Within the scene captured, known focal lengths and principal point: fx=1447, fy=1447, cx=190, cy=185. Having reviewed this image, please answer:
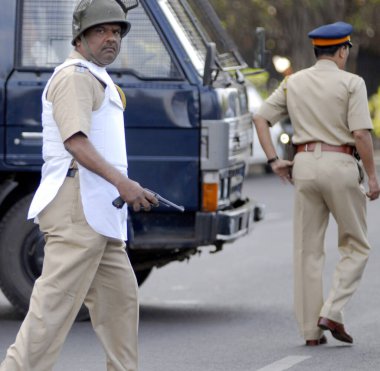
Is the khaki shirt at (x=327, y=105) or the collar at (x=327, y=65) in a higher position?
the collar at (x=327, y=65)

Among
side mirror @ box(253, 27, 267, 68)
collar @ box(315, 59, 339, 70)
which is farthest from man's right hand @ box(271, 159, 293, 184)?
side mirror @ box(253, 27, 267, 68)

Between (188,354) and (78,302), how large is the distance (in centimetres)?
216

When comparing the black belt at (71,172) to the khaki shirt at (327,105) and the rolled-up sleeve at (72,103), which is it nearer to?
the rolled-up sleeve at (72,103)

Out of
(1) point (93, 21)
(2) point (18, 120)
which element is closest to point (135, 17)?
(2) point (18, 120)

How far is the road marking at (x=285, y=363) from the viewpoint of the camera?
7.76 m

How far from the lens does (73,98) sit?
6051 mm

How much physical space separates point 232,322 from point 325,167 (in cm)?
171

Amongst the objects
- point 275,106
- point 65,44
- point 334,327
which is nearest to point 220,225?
point 275,106

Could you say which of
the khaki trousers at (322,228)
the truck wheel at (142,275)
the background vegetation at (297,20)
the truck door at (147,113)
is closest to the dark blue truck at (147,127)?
the truck door at (147,113)

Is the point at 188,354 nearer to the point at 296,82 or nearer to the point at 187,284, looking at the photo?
the point at 296,82

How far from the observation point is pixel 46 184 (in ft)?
20.5

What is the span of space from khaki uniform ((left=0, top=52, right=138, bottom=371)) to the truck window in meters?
2.98

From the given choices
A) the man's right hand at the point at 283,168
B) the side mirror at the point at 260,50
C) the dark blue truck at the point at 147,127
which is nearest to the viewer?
the man's right hand at the point at 283,168

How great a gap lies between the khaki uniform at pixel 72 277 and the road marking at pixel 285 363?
154 cm
